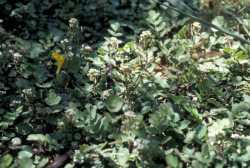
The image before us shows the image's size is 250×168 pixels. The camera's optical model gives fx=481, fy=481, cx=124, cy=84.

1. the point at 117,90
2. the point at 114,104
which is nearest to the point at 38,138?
the point at 114,104

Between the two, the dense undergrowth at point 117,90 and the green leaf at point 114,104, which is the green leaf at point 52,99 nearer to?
the dense undergrowth at point 117,90

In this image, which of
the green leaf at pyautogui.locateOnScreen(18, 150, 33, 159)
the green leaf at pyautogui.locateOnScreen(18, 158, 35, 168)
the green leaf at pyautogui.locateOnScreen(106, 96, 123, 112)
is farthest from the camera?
the green leaf at pyautogui.locateOnScreen(106, 96, 123, 112)

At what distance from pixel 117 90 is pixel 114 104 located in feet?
0.75

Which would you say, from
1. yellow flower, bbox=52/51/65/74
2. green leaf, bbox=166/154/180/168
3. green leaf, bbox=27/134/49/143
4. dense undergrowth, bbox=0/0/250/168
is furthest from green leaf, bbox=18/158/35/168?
yellow flower, bbox=52/51/65/74

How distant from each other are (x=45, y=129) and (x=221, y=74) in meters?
0.94

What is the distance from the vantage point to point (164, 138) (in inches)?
76.9

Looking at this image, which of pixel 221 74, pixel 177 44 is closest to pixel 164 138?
pixel 221 74

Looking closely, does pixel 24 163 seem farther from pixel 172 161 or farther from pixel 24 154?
pixel 172 161

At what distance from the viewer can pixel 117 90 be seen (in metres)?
2.29

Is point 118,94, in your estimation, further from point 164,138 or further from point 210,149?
point 210,149

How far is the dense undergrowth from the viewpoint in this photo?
1938mm

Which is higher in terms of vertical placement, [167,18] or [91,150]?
[167,18]

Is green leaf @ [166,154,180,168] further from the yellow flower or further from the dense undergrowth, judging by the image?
the yellow flower

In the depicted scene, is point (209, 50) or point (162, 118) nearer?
point (162, 118)
